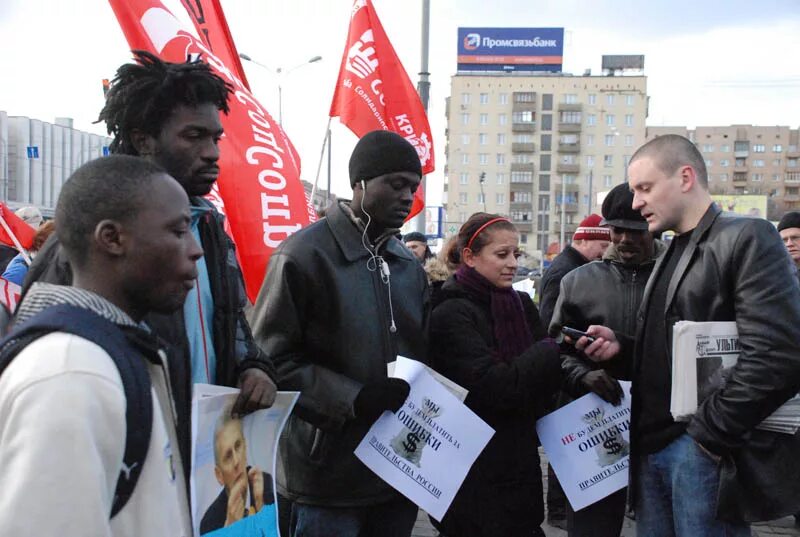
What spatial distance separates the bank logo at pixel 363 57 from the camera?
23.3 ft

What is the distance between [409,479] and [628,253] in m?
1.73

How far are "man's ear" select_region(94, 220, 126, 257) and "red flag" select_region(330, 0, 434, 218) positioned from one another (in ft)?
18.0

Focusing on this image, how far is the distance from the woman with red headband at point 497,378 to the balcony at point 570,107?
98806 millimetres

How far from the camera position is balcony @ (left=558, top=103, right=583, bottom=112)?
323 feet

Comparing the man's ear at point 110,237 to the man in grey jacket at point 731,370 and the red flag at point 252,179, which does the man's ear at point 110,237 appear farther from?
the red flag at point 252,179

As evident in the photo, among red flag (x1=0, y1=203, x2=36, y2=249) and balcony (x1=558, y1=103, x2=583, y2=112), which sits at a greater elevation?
balcony (x1=558, y1=103, x2=583, y2=112)

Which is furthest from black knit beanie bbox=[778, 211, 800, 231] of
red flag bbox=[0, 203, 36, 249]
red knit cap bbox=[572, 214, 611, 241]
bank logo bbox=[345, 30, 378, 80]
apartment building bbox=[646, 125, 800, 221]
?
apartment building bbox=[646, 125, 800, 221]

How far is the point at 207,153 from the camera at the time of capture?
2.52 meters

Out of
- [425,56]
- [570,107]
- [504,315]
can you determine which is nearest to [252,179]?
[504,315]

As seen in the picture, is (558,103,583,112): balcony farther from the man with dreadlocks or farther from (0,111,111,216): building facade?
the man with dreadlocks

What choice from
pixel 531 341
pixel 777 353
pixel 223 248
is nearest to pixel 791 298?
pixel 777 353

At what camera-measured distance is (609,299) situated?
3982mm

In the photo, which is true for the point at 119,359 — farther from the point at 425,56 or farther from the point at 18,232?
the point at 425,56

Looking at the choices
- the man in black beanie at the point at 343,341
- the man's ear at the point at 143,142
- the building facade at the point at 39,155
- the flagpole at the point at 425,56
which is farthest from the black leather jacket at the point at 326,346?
the building facade at the point at 39,155
